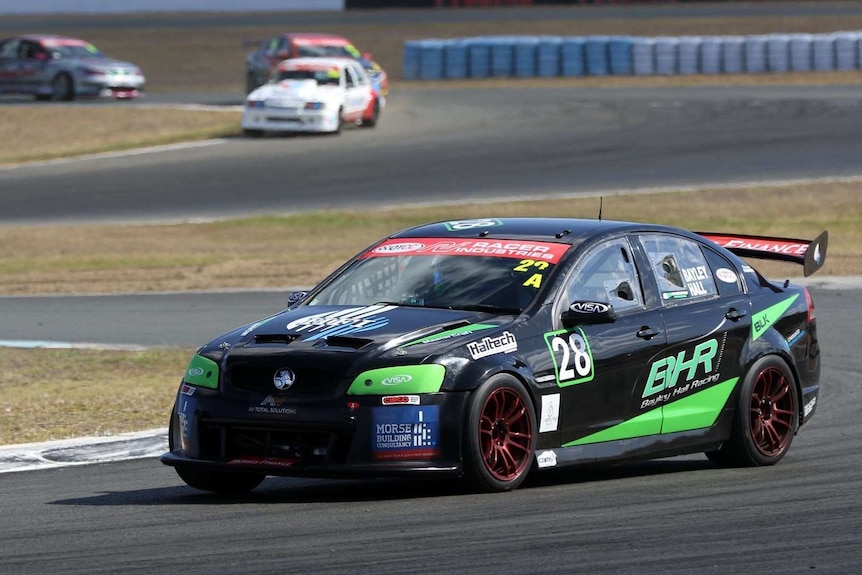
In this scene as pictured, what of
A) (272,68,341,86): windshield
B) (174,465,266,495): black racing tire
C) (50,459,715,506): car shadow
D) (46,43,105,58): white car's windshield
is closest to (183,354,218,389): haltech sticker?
(174,465,266,495): black racing tire

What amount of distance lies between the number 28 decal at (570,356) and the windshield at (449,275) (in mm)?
236

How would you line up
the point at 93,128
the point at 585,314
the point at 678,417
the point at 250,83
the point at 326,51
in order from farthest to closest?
the point at 250,83, the point at 326,51, the point at 93,128, the point at 678,417, the point at 585,314

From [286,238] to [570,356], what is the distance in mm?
15644

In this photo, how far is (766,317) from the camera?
349 inches

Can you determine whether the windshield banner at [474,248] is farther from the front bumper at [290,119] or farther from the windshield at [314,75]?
the windshield at [314,75]

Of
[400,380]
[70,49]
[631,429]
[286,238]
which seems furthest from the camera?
[70,49]

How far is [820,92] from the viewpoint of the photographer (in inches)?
1500

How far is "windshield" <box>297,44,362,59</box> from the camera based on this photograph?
3725cm

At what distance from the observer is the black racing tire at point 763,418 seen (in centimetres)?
857

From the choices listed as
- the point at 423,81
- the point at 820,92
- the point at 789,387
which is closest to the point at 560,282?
the point at 789,387

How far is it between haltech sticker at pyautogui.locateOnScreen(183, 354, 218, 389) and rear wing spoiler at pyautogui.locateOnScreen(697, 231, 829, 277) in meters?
3.29

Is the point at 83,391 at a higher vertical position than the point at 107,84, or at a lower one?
higher

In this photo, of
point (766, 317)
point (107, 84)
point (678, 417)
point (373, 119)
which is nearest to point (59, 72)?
point (107, 84)

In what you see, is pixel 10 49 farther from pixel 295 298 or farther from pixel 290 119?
pixel 295 298
